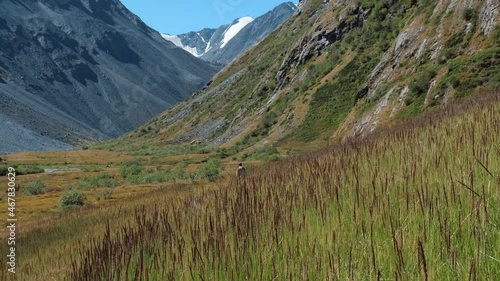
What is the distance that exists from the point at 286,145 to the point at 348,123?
37.5 feet

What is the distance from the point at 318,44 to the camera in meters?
67.9

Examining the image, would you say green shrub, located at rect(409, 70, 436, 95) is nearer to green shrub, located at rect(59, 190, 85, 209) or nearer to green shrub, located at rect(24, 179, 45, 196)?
green shrub, located at rect(59, 190, 85, 209)

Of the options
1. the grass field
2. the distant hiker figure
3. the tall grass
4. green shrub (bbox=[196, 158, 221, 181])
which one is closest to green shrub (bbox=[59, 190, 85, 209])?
green shrub (bbox=[196, 158, 221, 181])

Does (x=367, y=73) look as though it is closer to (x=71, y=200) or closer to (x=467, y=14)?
(x=467, y=14)

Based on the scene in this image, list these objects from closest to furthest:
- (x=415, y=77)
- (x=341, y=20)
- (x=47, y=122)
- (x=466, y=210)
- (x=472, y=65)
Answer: (x=466, y=210), (x=472, y=65), (x=415, y=77), (x=341, y=20), (x=47, y=122)

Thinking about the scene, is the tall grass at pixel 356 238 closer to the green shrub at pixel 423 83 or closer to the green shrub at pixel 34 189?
the green shrub at pixel 423 83

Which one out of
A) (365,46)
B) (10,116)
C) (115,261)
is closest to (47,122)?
(10,116)

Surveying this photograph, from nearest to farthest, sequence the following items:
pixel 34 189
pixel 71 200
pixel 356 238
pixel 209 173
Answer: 1. pixel 356 238
2. pixel 71 200
3. pixel 209 173
4. pixel 34 189

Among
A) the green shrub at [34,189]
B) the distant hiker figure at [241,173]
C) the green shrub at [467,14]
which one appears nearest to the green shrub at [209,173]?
the distant hiker figure at [241,173]

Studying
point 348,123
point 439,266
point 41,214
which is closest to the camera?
point 439,266

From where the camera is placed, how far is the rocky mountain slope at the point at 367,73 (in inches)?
1148

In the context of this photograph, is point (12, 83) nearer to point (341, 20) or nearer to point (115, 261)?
point (341, 20)

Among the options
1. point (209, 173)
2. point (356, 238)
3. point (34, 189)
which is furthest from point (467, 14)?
point (34, 189)

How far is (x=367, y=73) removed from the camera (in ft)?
161
